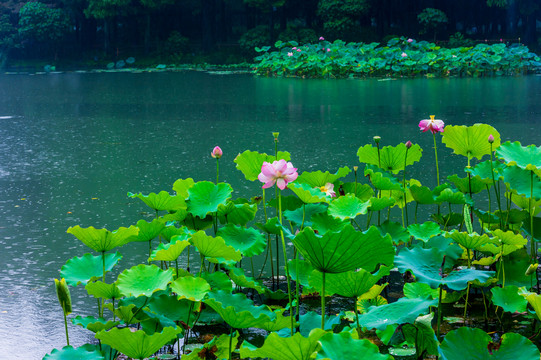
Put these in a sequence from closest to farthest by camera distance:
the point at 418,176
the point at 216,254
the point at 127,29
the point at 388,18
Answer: the point at 216,254
the point at 418,176
the point at 388,18
the point at 127,29

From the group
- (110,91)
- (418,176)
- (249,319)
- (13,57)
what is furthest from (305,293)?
(13,57)

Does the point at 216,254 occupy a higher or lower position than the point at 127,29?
lower

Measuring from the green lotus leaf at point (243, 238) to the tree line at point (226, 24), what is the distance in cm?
1807

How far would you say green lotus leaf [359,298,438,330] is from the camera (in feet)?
4.93

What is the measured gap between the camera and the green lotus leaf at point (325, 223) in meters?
2.09

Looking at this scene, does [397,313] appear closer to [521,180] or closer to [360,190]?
[521,180]

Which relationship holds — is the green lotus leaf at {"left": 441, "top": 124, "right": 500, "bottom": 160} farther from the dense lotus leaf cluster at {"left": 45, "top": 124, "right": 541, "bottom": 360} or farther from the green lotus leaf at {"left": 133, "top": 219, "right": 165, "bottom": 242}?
the green lotus leaf at {"left": 133, "top": 219, "right": 165, "bottom": 242}

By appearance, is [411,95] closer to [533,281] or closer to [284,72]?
[284,72]

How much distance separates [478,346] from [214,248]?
80 centimetres

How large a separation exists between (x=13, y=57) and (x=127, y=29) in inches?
158

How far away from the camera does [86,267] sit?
2008 millimetres

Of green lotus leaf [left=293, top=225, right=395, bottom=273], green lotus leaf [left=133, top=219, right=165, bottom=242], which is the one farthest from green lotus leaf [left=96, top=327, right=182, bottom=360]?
green lotus leaf [left=133, top=219, right=165, bottom=242]

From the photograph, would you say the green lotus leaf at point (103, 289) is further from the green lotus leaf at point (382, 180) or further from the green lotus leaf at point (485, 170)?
the green lotus leaf at point (485, 170)

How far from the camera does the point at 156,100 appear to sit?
1002 centimetres
